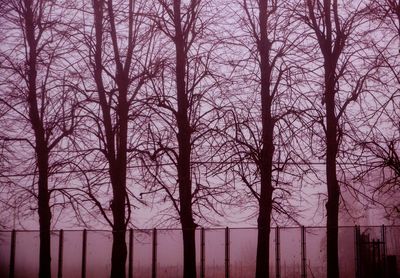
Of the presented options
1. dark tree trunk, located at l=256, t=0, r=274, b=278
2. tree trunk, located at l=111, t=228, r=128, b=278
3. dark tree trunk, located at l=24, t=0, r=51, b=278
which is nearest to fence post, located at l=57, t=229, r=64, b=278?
dark tree trunk, located at l=24, t=0, r=51, b=278

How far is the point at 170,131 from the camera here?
64.2 feet

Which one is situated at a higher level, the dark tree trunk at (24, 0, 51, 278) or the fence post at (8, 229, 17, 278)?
the dark tree trunk at (24, 0, 51, 278)

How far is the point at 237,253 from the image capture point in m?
23.1

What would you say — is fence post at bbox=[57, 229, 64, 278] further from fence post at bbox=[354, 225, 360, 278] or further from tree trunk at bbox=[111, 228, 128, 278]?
fence post at bbox=[354, 225, 360, 278]

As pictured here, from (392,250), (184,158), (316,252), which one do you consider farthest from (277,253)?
(184,158)

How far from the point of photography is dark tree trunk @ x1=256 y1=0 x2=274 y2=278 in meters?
17.5

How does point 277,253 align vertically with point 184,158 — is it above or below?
below

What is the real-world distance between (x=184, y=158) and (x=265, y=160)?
2.26 m

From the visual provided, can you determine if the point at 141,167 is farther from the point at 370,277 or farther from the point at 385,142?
the point at 370,277

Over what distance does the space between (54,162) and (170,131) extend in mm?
4041

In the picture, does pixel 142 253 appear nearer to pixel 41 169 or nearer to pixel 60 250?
pixel 60 250

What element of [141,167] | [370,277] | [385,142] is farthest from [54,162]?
[370,277]

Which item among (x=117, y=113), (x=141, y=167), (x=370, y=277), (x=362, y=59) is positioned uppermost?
(x=362, y=59)

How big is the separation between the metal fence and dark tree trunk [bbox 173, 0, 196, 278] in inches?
214
